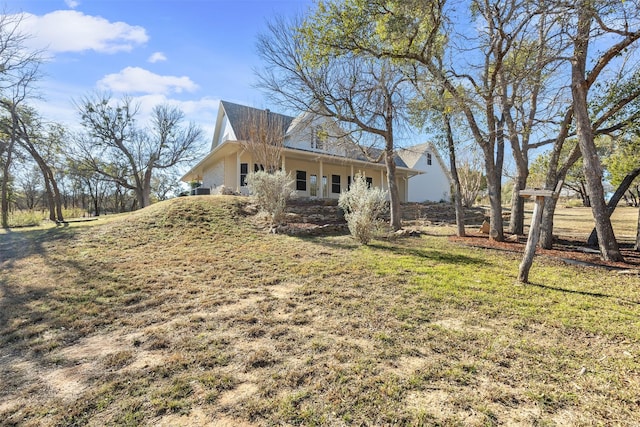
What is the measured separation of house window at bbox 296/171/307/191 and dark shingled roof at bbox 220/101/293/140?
2529mm

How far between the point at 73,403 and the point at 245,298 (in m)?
2.16

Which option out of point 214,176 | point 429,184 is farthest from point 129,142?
point 429,184

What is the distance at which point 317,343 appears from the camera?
9.23ft

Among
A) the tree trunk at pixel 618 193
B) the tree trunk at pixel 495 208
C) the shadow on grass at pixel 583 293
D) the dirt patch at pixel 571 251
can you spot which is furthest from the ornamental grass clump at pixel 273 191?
the tree trunk at pixel 618 193

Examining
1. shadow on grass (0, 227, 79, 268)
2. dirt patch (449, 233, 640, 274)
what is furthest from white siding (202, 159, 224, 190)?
dirt patch (449, 233, 640, 274)

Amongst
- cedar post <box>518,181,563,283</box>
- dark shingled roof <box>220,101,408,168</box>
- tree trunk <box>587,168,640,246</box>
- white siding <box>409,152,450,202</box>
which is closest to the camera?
cedar post <box>518,181,563,283</box>

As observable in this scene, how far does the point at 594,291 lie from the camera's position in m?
4.32

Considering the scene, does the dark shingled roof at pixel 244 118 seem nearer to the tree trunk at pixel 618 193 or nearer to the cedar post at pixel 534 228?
the tree trunk at pixel 618 193

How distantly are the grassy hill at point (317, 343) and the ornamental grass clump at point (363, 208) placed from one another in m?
1.40

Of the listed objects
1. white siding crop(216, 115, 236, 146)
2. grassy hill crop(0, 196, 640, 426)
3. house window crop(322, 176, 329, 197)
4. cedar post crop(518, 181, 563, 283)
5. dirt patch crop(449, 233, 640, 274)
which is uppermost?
white siding crop(216, 115, 236, 146)

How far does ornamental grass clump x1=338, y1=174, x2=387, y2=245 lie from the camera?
22.7 feet

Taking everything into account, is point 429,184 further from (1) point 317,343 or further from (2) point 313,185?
(1) point 317,343

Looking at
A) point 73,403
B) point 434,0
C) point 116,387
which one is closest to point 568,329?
point 116,387

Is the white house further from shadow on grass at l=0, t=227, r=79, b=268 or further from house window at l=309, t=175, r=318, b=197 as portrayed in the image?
shadow on grass at l=0, t=227, r=79, b=268
